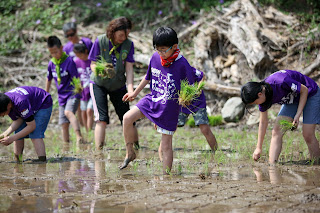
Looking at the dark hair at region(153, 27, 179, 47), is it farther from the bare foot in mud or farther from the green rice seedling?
the green rice seedling

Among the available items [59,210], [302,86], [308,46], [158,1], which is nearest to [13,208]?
[59,210]

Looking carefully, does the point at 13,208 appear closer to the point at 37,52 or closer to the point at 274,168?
the point at 274,168

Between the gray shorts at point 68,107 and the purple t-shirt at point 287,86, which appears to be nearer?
the purple t-shirt at point 287,86

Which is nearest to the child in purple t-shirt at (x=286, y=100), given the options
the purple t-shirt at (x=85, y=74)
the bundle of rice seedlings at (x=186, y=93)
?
the bundle of rice seedlings at (x=186, y=93)

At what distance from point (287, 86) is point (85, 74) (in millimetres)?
4662

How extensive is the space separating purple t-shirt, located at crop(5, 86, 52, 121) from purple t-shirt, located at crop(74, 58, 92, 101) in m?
2.42

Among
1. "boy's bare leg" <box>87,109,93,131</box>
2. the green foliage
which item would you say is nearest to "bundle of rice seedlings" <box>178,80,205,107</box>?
"boy's bare leg" <box>87,109,93,131</box>

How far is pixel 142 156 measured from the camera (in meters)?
6.41

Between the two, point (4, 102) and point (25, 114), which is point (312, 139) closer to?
point (25, 114)

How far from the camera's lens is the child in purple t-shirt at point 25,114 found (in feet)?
18.5

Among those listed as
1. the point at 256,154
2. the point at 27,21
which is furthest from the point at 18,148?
the point at 27,21

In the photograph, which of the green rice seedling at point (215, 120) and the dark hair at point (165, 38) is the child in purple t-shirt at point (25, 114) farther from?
the green rice seedling at point (215, 120)

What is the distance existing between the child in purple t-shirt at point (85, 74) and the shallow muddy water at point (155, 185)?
2467 mm

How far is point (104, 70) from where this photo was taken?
6395mm
